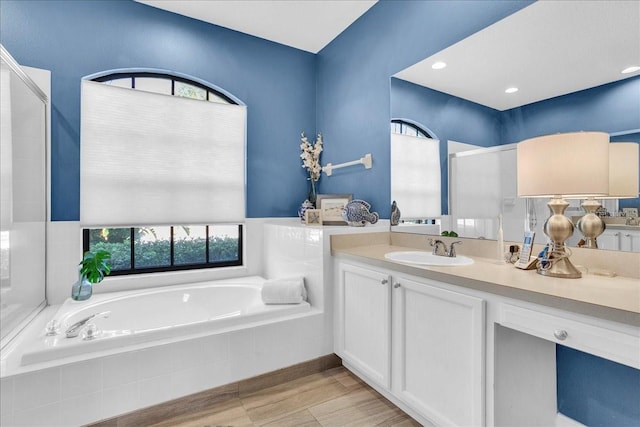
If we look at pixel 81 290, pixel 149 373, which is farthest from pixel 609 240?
pixel 81 290

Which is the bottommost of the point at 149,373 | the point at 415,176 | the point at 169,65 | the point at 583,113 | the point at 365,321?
the point at 149,373

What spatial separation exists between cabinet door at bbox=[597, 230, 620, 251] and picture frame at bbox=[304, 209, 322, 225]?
1845 mm

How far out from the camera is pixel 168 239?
2.81 m

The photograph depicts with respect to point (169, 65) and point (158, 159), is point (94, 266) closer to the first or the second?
point (158, 159)

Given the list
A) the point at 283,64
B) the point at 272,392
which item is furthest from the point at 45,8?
the point at 272,392

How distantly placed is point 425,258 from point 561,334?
936mm

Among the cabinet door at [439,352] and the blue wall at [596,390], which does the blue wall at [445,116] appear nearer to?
the cabinet door at [439,352]

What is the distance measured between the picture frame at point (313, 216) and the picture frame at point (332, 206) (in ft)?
0.10

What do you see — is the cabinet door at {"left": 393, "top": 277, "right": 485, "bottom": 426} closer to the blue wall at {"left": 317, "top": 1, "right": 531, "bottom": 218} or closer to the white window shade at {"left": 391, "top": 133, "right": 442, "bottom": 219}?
the white window shade at {"left": 391, "top": 133, "right": 442, "bottom": 219}

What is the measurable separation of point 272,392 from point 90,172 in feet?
6.76

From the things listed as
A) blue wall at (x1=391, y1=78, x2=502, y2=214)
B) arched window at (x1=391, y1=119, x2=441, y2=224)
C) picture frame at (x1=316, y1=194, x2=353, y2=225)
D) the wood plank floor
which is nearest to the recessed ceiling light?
blue wall at (x1=391, y1=78, x2=502, y2=214)

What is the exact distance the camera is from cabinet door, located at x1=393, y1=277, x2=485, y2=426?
1277mm

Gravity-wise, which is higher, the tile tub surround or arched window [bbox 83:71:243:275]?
arched window [bbox 83:71:243:275]

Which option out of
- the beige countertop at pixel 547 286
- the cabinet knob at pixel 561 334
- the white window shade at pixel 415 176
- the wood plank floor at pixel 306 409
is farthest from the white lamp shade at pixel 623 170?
the wood plank floor at pixel 306 409
